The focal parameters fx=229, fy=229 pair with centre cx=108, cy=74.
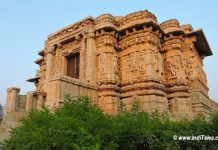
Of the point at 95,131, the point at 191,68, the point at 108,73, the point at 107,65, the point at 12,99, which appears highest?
the point at 191,68

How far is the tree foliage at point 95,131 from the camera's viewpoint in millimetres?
6355

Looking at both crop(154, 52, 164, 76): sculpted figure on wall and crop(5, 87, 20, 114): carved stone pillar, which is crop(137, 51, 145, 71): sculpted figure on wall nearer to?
crop(154, 52, 164, 76): sculpted figure on wall

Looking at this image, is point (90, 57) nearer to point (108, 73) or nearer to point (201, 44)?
point (108, 73)

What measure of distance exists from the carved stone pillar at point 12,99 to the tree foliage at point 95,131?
169 inches

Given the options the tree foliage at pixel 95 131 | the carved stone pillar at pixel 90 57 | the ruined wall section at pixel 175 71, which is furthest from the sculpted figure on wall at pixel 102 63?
the tree foliage at pixel 95 131

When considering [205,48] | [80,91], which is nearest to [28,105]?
[80,91]

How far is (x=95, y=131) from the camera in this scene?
693 centimetres

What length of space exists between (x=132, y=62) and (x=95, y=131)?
10633mm

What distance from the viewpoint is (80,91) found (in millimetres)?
14516

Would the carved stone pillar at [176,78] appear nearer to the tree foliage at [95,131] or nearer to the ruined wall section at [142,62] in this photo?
the ruined wall section at [142,62]

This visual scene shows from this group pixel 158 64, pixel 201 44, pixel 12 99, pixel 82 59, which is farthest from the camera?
pixel 201 44

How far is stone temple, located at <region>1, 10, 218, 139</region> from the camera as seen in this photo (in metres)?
15.8

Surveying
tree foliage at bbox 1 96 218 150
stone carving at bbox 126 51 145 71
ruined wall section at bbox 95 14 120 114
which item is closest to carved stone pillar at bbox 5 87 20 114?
tree foliage at bbox 1 96 218 150

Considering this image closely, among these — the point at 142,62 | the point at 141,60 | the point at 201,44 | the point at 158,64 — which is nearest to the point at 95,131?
the point at 142,62
